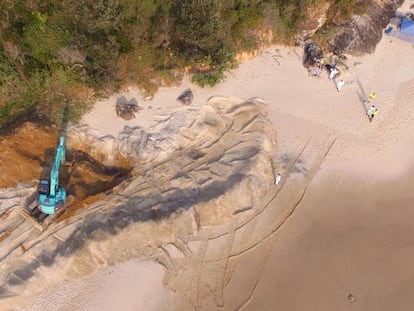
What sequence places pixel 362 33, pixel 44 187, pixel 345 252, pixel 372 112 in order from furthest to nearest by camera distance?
pixel 362 33 → pixel 372 112 → pixel 345 252 → pixel 44 187

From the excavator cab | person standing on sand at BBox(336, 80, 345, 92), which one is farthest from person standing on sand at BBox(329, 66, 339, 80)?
the excavator cab

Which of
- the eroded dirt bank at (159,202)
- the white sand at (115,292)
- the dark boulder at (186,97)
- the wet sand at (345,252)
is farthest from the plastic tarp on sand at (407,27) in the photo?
the white sand at (115,292)

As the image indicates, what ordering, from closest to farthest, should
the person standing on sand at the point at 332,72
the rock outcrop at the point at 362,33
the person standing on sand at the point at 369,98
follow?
1. the person standing on sand at the point at 369,98
2. the person standing on sand at the point at 332,72
3. the rock outcrop at the point at 362,33

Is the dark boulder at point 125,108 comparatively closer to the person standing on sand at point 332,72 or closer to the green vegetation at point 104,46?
the green vegetation at point 104,46

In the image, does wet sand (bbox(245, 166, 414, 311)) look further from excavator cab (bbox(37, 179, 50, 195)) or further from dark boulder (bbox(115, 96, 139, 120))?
excavator cab (bbox(37, 179, 50, 195))

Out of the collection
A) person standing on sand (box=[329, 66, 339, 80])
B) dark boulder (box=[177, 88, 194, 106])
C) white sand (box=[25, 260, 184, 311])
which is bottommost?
white sand (box=[25, 260, 184, 311])

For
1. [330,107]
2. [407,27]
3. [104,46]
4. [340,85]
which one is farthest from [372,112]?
[104,46]

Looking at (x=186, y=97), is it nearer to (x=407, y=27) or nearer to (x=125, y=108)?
(x=125, y=108)
